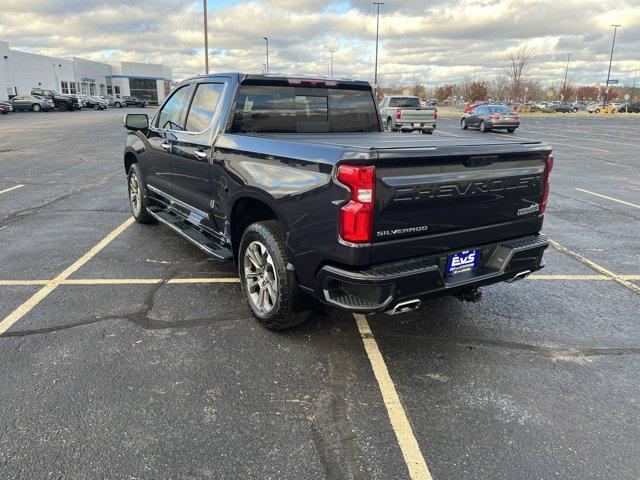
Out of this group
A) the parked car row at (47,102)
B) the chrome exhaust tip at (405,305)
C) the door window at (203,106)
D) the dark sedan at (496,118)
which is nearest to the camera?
the chrome exhaust tip at (405,305)

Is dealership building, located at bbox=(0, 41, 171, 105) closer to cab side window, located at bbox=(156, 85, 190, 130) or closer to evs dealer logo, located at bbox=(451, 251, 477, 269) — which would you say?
cab side window, located at bbox=(156, 85, 190, 130)

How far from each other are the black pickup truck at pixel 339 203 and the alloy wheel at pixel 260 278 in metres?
0.01

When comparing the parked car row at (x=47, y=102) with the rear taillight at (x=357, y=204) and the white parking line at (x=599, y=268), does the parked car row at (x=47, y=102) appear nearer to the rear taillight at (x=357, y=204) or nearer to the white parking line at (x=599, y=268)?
the white parking line at (x=599, y=268)

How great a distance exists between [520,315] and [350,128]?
97.1 inches

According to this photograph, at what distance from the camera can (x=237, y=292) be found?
462 cm

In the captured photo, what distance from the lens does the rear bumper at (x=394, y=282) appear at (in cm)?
294

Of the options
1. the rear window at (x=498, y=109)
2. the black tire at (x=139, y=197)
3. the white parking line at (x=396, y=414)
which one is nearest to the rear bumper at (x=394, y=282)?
the white parking line at (x=396, y=414)

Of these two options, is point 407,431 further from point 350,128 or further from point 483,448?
point 350,128

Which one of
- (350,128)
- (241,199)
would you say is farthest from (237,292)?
(350,128)

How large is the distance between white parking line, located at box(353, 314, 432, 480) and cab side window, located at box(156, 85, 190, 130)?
3023 millimetres

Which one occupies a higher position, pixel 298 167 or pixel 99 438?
pixel 298 167

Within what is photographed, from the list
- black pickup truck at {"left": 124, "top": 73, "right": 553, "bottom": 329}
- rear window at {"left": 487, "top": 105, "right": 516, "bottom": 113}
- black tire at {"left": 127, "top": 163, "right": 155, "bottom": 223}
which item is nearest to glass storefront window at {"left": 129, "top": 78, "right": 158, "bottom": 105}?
rear window at {"left": 487, "top": 105, "right": 516, "bottom": 113}

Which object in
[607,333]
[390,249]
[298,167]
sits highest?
[298,167]

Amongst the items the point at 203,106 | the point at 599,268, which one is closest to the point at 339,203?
the point at 203,106
